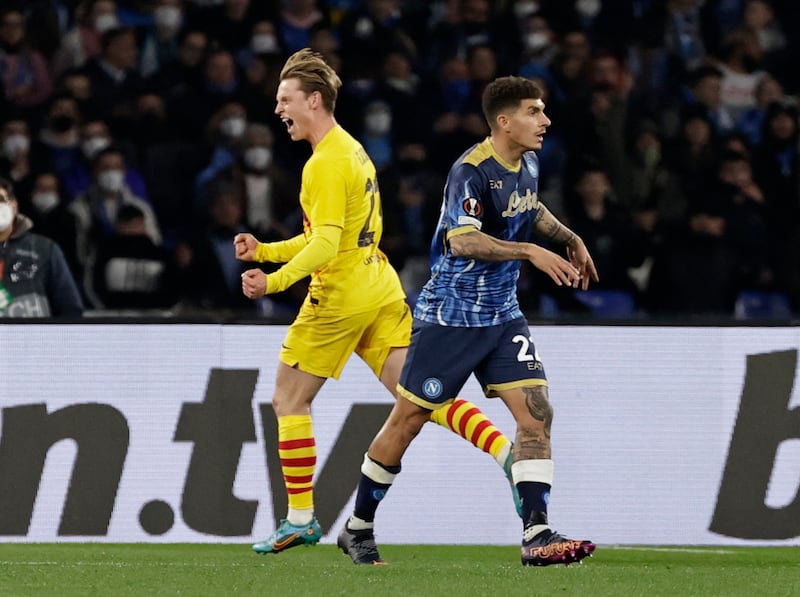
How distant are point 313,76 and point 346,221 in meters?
0.65

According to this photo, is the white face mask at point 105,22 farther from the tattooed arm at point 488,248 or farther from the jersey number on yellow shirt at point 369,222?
the tattooed arm at point 488,248

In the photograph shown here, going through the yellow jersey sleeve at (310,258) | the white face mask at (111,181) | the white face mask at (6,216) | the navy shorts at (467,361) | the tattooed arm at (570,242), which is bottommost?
the white face mask at (111,181)

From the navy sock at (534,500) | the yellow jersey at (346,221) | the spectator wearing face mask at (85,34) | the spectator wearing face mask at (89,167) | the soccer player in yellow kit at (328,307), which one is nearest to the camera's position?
the navy sock at (534,500)

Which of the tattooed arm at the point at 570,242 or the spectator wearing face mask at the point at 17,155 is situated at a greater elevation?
the tattooed arm at the point at 570,242

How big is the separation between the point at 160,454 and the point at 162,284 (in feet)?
6.98

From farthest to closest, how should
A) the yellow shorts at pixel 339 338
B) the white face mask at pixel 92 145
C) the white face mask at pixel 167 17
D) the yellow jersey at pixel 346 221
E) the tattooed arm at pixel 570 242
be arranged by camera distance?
the white face mask at pixel 167 17 < the white face mask at pixel 92 145 < the yellow shorts at pixel 339 338 < the yellow jersey at pixel 346 221 < the tattooed arm at pixel 570 242

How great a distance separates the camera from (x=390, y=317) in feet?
23.9

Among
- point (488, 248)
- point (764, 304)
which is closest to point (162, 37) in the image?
point (764, 304)

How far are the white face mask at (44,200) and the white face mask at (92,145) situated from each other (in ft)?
1.87

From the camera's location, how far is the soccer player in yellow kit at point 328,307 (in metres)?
7.02

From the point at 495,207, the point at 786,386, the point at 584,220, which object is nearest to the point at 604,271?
the point at 584,220

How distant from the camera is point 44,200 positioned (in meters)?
10.9

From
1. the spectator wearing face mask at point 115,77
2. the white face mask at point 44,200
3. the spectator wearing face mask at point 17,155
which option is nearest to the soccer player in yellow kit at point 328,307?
the white face mask at point 44,200

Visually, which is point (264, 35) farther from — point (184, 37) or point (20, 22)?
point (20, 22)
